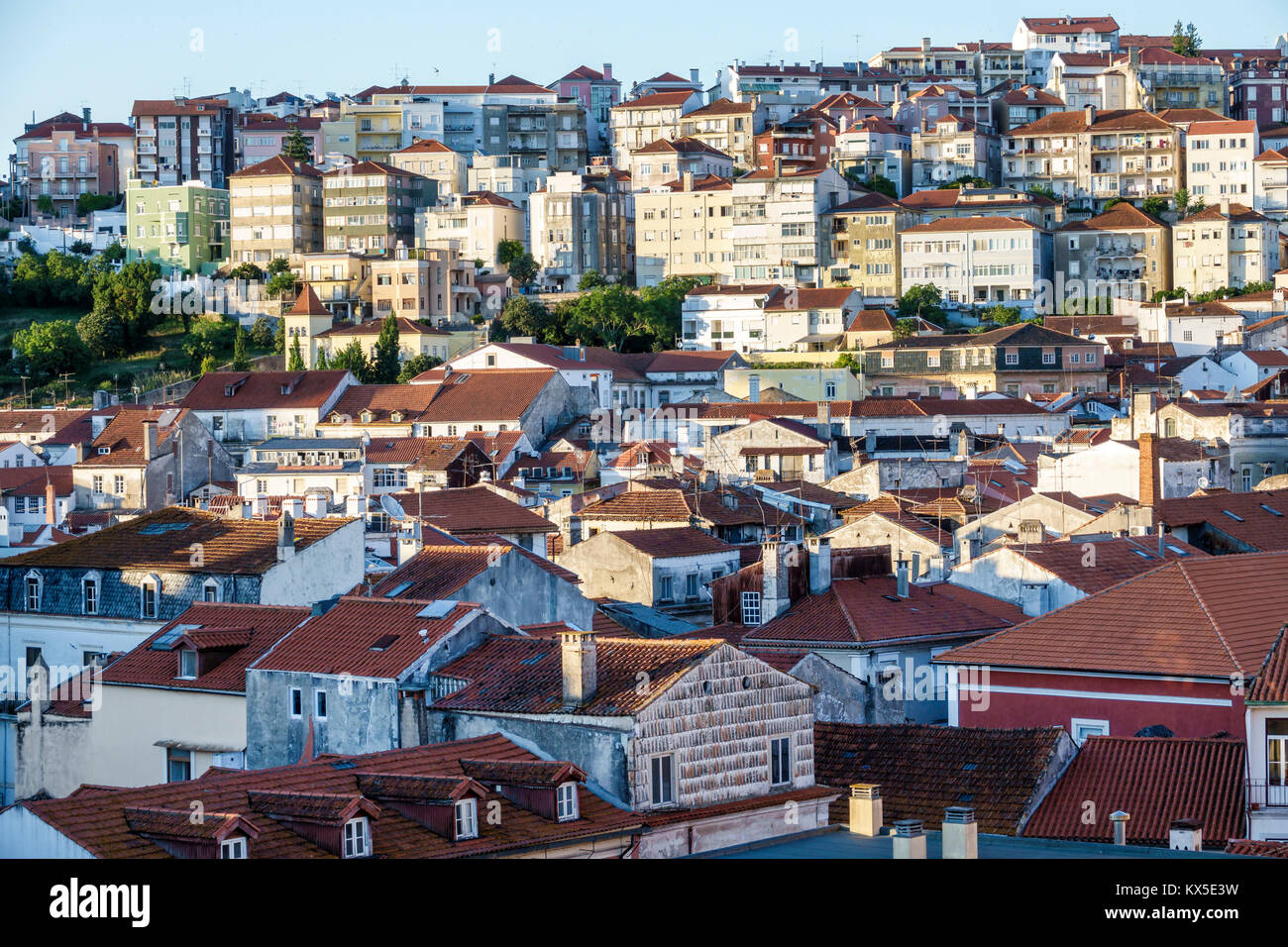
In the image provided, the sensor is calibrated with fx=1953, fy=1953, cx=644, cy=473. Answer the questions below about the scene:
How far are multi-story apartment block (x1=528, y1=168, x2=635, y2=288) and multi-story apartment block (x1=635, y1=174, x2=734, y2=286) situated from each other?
1.66 metres

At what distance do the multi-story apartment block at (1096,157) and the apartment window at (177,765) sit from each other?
9012 centimetres

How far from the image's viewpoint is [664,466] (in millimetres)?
57125

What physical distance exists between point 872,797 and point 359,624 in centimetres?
703

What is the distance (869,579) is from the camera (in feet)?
98.9

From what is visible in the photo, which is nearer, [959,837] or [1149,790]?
[959,837]

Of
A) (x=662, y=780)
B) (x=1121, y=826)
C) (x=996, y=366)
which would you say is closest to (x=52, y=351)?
(x=996, y=366)

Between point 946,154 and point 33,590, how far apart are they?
86.1m

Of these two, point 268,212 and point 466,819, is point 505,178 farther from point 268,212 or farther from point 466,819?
point 466,819

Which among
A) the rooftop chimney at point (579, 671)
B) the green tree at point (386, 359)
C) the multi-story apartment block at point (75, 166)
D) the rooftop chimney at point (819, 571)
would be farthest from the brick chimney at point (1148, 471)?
the multi-story apartment block at point (75, 166)

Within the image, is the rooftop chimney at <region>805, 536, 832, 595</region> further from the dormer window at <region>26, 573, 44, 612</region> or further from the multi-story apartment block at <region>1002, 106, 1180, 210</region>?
the multi-story apartment block at <region>1002, 106, 1180, 210</region>

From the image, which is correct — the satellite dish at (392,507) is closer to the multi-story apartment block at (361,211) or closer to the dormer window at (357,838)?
the dormer window at (357,838)

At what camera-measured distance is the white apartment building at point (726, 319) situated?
91000 mm
